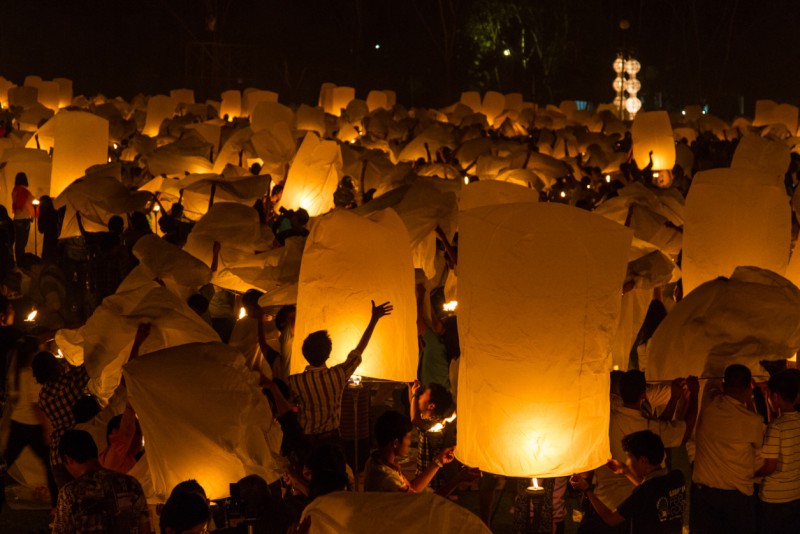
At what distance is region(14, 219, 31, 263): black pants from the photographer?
12.5 meters

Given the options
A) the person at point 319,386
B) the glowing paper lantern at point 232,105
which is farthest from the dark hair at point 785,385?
the glowing paper lantern at point 232,105

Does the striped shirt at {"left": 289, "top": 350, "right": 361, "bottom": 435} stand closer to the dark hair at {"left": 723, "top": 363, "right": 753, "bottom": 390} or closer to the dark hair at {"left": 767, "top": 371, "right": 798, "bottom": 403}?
the dark hair at {"left": 723, "top": 363, "right": 753, "bottom": 390}

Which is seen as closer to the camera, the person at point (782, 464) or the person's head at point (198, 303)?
the person at point (782, 464)

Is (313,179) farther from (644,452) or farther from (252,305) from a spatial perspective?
(644,452)

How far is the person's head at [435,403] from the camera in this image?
6348 mm

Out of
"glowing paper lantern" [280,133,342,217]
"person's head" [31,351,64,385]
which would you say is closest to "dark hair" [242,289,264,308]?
"person's head" [31,351,64,385]

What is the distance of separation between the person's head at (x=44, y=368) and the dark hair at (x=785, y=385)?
3.90 m

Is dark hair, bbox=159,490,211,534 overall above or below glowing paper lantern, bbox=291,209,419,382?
below

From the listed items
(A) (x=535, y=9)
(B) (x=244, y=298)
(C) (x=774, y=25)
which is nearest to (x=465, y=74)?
(A) (x=535, y=9)

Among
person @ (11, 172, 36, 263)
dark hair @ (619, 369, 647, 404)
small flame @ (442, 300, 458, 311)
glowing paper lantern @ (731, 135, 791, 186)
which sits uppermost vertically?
glowing paper lantern @ (731, 135, 791, 186)

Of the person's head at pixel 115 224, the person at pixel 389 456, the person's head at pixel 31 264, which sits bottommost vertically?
the person at pixel 389 456

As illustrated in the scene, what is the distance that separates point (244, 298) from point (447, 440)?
1.78 m

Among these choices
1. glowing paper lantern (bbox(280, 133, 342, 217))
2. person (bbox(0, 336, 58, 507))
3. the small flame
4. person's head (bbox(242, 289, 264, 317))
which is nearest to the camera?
person (bbox(0, 336, 58, 507))

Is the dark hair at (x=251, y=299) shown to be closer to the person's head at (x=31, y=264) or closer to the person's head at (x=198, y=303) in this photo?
the person's head at (x=198, y=303)
